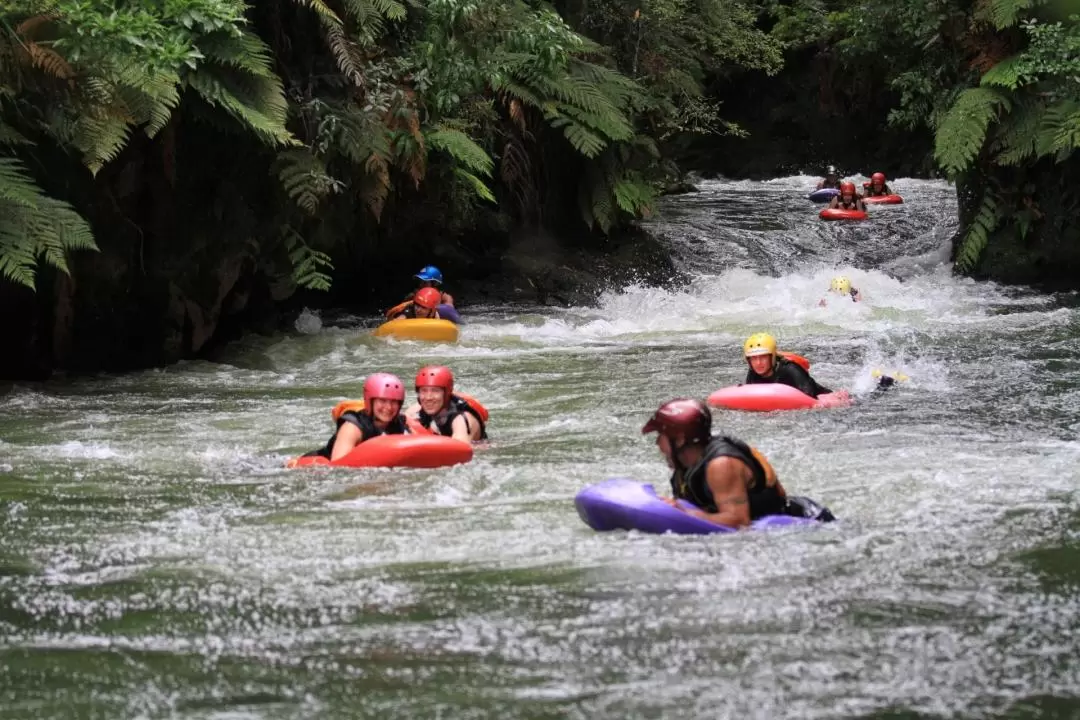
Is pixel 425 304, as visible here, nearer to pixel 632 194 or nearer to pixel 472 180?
pixel 472 180

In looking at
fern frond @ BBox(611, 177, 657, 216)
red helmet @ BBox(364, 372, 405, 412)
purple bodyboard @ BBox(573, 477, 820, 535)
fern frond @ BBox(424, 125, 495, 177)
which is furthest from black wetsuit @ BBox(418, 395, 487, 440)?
fern frond @ BBox(611, 177, 657, 216)

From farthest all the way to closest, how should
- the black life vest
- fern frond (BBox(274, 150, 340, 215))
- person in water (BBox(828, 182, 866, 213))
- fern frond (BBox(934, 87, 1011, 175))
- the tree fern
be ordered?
person in water (BBox(828, 182, 866, 213))
fern frond (BBox(934, 87, 1011, 175))
fern frond (BBox(274, 150, 340, 215))
the tree fern
the black life vest

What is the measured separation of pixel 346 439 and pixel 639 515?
7.79ft

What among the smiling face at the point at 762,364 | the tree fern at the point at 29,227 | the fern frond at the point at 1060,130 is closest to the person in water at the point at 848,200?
the fern frond at the point at 1060,130

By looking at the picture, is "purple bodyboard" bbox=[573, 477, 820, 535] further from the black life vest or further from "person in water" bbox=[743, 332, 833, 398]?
"person in water" bbox=[743, 332, 833, 398]

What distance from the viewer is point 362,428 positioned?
7641 millimetres

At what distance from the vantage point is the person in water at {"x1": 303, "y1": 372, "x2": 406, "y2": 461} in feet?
24.7

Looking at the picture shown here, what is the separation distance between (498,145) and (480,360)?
4945 millimetres

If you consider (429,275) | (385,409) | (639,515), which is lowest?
(639,515)

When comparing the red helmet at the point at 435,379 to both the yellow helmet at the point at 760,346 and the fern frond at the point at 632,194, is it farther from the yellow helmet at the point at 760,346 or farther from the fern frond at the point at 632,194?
the fern frond at the point at 632,194

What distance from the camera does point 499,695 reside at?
4.05m

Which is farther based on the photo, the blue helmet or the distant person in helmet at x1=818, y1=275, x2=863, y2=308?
the distant person in helmet at x1=818, y1=275, x2=863, y2=308

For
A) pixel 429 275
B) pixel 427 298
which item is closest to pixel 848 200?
pixel 429 275

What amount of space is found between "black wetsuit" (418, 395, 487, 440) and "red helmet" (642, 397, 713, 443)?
7.60 feet
